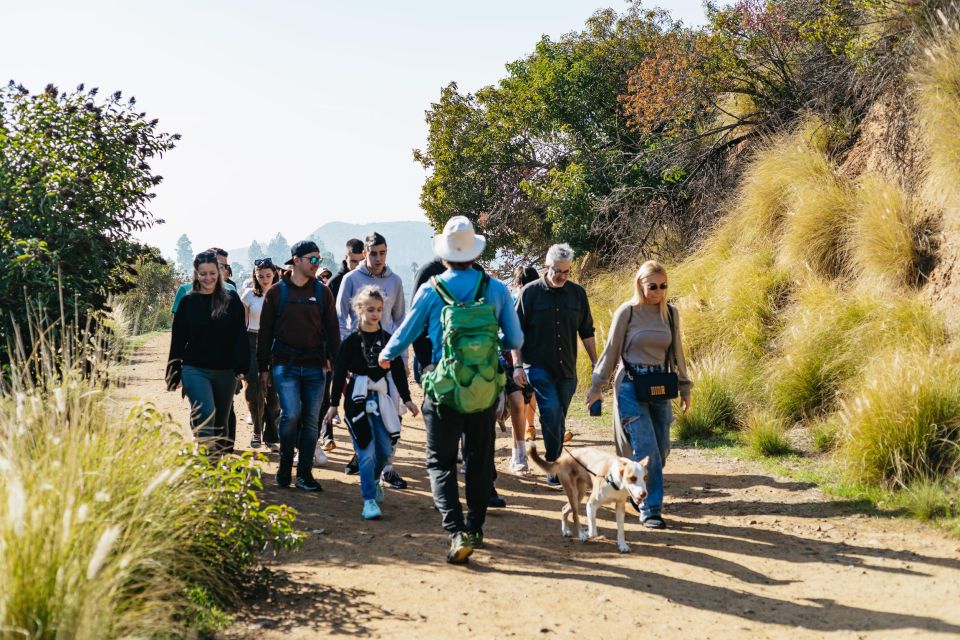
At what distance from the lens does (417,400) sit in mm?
→ 14781

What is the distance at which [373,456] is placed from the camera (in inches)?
281

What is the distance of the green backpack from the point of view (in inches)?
224

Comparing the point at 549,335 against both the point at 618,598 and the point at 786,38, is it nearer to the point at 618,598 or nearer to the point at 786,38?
the point at 618,598

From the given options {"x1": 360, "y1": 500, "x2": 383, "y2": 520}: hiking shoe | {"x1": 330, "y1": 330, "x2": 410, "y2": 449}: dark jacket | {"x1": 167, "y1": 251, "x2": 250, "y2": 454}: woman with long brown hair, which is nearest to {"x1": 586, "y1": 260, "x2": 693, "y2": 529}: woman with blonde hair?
{"x1": 330, "y1": 330, "x2": 410, "y2": 449}: dark jacket

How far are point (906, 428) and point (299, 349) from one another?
16.7 ft

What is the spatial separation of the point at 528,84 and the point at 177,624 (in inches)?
772

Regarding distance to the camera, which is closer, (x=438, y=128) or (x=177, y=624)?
(x=177, y=624)

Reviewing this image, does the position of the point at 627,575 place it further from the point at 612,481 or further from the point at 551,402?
the point at 551,402

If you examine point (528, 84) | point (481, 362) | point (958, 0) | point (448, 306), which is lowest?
point (481, 362)

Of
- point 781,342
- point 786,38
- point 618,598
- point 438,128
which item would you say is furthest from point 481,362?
point 438,128

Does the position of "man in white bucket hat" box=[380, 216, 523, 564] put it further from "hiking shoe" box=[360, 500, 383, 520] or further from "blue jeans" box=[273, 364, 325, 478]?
"blue jeans" box=[273, 364, 325, 478]

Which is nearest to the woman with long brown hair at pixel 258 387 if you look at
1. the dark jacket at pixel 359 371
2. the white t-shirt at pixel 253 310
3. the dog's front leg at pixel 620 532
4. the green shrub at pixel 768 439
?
the white t-shirt at pixel 253 310

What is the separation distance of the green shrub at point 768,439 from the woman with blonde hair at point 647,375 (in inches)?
94.9

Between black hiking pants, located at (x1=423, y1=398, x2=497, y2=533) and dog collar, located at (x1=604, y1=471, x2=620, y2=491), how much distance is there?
903 millimetres
